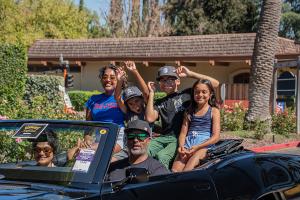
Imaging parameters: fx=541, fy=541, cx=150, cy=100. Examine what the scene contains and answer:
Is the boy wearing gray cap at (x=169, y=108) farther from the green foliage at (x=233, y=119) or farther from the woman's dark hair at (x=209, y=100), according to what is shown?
the green foliage at (x=233, y=119)

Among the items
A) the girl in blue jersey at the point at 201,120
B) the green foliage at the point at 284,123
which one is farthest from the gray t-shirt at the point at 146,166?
the green foliage at the point at 284,123

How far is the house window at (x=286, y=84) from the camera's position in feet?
60.6

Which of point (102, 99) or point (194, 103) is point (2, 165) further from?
point (194, 103)

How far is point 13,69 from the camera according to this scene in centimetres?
2045

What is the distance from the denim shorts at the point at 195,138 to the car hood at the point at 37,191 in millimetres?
2013

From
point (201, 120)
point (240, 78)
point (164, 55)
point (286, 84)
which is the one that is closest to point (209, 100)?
point (201, 120)

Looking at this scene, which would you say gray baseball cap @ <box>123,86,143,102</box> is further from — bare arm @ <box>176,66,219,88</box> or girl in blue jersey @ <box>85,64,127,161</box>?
bare arm @ <box>176,66,219,88</box>

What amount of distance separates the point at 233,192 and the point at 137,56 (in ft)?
86.4

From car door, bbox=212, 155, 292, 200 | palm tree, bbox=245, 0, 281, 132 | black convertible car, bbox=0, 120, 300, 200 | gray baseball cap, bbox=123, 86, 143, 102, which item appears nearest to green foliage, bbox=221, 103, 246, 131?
palm tree, bbox=245, 0, 281, 132

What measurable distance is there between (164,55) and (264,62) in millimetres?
13009

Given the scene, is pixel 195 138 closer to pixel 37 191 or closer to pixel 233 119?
pixel 37 191

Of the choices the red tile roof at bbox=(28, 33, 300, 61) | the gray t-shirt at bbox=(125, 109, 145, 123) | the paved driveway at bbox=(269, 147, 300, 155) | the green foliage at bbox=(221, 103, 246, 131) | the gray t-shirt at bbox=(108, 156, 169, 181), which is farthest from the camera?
the red tile roof at bbox=(28, 33, 300, 61)

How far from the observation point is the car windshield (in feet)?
11.7

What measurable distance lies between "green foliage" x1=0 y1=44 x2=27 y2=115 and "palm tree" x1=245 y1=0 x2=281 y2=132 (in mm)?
8331
